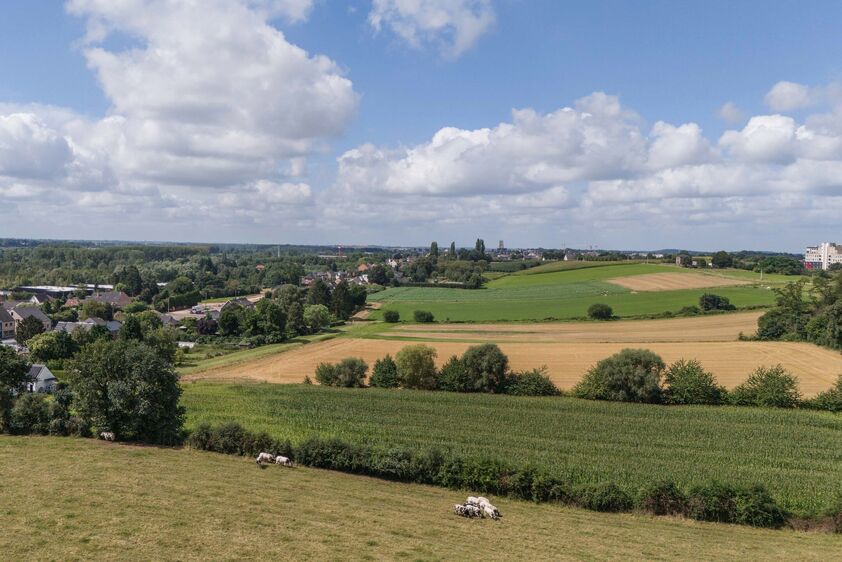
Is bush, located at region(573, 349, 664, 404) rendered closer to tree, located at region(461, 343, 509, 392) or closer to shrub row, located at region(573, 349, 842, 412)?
shrub row, located at region(573, 349, 842, 412)

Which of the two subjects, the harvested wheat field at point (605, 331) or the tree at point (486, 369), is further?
the harvested wheat field at point (605, 331)

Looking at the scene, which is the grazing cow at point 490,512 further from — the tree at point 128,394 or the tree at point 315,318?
the tree at point 315,318

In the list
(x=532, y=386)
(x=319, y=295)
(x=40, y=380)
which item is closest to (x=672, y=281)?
(x=319, y=295)

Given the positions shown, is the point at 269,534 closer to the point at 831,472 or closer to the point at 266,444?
the point at 266,444

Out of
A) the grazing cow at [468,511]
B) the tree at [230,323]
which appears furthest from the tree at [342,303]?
the grazing cow at [468,511]

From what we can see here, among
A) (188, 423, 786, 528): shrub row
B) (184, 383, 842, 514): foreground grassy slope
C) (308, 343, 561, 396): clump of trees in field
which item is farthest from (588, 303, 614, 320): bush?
(188, 423, 786, 528): shrub row

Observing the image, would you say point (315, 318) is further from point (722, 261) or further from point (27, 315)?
point (722, 261)
